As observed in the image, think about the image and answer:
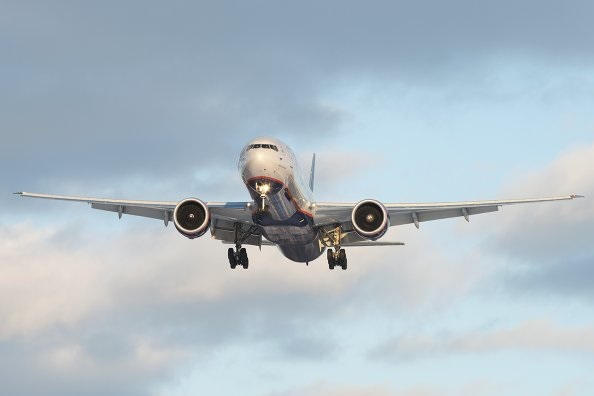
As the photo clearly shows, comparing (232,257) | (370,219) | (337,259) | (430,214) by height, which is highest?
(430,214)

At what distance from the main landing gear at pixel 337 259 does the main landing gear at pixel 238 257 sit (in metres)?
4.36

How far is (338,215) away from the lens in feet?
181

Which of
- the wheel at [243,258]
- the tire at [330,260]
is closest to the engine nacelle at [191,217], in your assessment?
the wheel at [243,258]

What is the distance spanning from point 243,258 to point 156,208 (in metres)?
5.38

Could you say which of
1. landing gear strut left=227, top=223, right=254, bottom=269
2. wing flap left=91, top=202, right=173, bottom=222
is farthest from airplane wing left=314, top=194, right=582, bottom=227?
wing flap left=91, top=202, right=173, bottom=222

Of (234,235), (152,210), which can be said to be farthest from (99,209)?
(234,235)

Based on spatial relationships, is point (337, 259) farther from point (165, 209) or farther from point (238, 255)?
point (165, 209)

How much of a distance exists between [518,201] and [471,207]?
271 cm

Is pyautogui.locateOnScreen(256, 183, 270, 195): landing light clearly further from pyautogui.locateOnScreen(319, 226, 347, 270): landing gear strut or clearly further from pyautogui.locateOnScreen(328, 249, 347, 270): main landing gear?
pyautogui.locateOnScreen(328, 249, 347, 270): main landing gear

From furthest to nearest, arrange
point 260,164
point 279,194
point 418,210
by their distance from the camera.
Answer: point 418,210
point 279,194
point 260,164

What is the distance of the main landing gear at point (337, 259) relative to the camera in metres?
58.0

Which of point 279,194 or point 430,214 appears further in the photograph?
point 430,214

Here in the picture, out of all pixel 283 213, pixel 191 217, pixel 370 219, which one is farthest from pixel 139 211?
pixel 370 219

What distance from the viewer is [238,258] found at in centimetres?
5894
